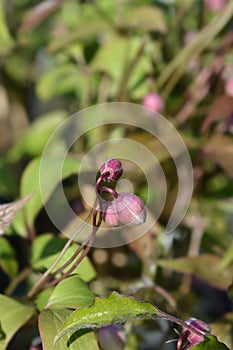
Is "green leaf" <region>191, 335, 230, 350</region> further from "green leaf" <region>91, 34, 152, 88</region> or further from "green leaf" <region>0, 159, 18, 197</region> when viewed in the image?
"green leaf" <region>91, 34, 152, 88</region>

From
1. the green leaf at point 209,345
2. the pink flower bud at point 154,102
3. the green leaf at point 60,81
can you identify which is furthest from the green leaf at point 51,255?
the green leaf at point 60,81

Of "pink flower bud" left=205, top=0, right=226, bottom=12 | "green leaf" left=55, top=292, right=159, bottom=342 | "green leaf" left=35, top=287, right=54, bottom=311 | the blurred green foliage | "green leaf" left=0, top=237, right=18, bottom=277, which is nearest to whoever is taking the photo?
"green leaf" left=55, top=292, right=159, bottom=342

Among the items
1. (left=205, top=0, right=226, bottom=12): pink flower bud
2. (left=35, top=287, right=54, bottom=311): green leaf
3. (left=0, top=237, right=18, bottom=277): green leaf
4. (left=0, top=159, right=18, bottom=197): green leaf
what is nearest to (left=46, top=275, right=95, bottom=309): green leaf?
(left=35, top=287, right=54, bottom=311): green leaf

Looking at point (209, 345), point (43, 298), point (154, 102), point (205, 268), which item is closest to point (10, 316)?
point (43, 298)

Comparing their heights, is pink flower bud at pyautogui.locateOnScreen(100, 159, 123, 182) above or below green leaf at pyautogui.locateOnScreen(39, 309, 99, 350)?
above

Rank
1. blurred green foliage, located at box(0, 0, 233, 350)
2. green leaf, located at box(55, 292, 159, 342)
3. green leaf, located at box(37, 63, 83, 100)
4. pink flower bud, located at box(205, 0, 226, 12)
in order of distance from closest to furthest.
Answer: green leaf, located at box(55, 292, 159, 342) → blurred green foliage, located at box(0, 0, 233, 350) → pink flower bud, located at box(205, 0, 226, 12) → green leaf, located at box(37, 63, 83, 100)

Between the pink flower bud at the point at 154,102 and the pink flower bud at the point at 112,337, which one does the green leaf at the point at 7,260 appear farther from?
the pink flower bud at the point at 154,102

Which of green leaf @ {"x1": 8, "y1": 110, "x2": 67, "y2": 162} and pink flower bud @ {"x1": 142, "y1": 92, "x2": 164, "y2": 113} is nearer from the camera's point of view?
pink flower bud @ {"x1": 142, "y1": 92, "x2": 164, "y2": 113}
